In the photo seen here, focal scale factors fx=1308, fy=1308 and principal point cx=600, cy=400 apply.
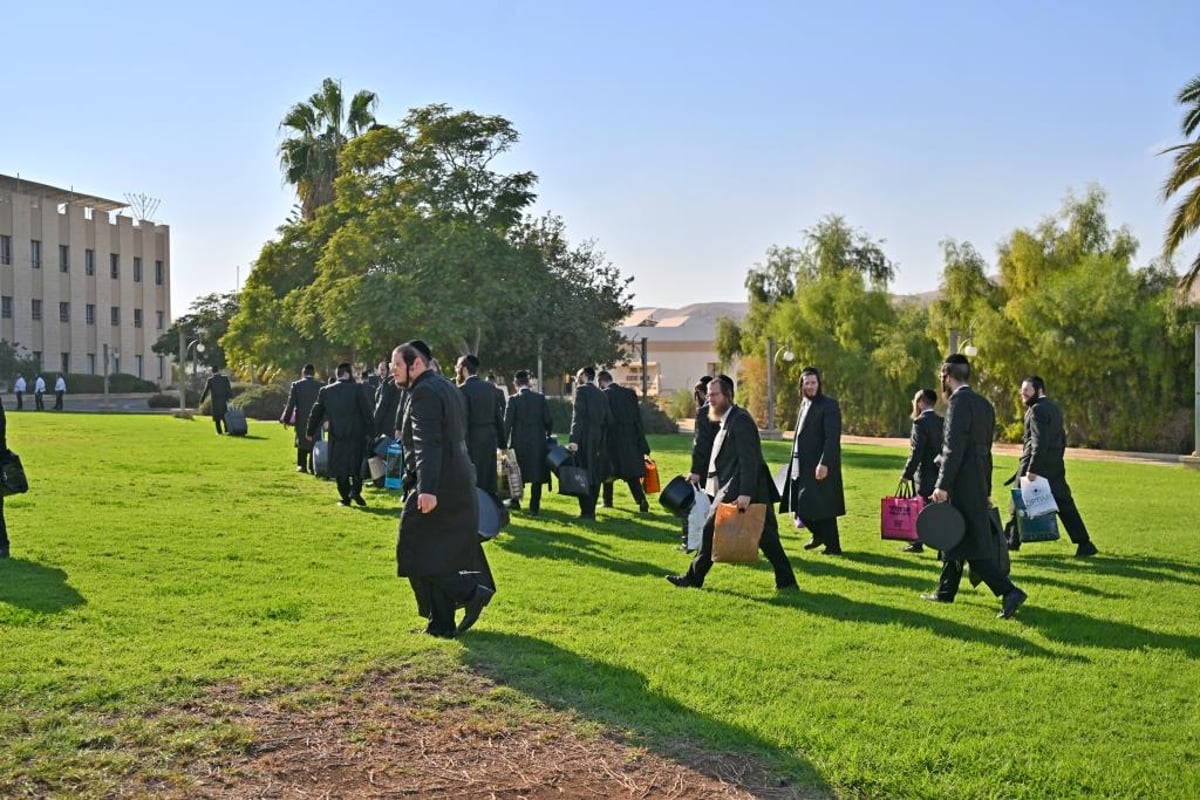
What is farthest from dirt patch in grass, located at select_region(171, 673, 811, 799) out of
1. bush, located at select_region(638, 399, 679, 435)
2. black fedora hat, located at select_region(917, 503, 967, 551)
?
bush, located at select_region(638, 399, 679, 435)

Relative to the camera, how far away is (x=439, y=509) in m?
7.81

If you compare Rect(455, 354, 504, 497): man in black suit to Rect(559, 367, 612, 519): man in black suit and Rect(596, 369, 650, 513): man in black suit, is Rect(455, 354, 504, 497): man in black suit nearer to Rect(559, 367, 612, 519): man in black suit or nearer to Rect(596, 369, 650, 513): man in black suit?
Rect(559, 367, 612, 519): man in black suit

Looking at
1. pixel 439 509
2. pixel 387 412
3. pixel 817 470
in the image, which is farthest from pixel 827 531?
pixel 387 412

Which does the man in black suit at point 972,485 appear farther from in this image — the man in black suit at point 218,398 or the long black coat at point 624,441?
the man in black suit at point 218,398

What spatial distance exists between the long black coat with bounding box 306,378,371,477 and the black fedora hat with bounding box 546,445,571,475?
8.19ft

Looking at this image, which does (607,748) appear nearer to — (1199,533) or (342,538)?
(342,538)

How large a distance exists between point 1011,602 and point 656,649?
105 inches

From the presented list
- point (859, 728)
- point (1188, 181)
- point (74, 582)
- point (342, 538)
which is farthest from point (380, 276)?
point (859, 728)

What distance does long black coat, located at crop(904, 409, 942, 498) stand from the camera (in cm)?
1175

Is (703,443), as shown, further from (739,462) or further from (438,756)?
(438,756)

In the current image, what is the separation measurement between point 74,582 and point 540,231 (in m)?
36.8

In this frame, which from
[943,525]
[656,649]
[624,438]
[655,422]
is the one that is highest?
[624,438]

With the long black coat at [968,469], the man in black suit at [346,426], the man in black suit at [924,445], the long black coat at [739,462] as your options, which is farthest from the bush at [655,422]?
the long black coat at [968,469]

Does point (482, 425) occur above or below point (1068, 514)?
above
